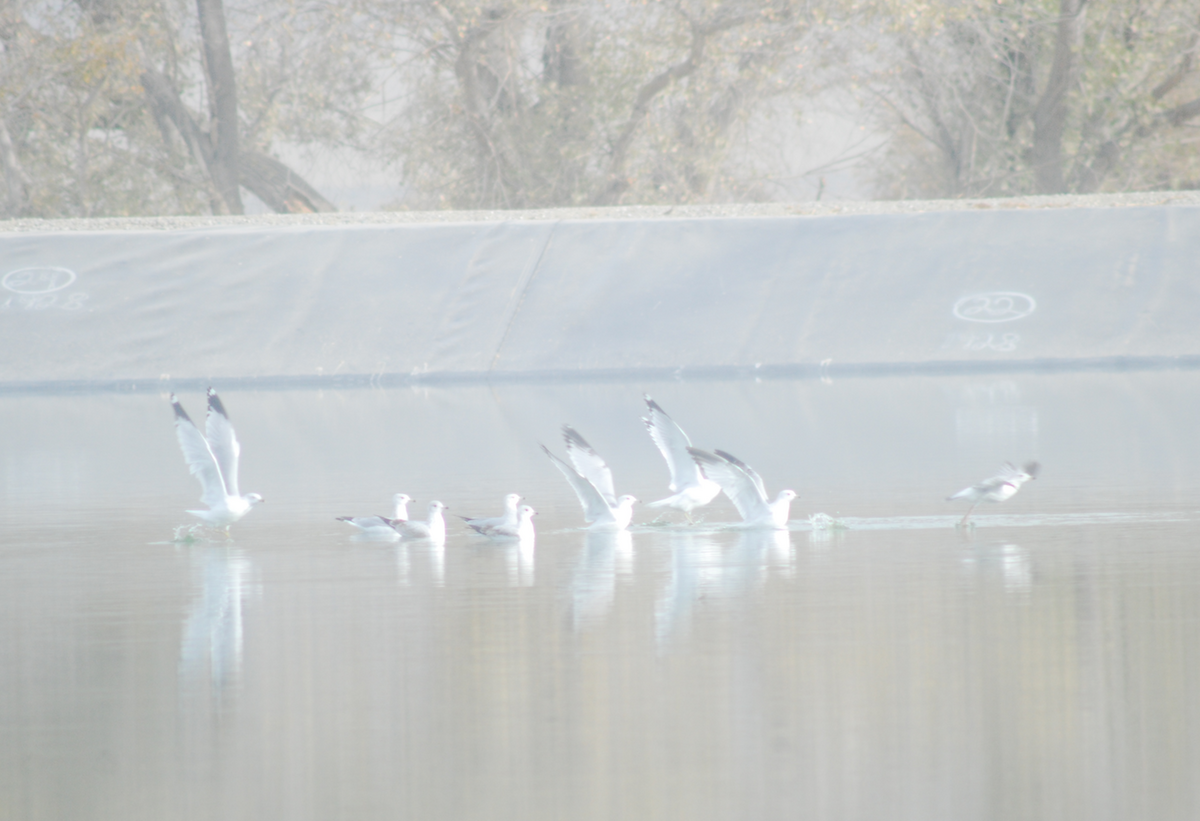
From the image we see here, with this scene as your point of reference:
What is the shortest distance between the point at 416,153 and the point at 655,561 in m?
23.9

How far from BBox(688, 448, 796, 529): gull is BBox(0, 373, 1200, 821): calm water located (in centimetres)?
19

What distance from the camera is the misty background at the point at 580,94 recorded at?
97.5 ft

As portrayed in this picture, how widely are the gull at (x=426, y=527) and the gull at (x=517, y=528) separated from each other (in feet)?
0.96

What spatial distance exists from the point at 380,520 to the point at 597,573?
Answer: 176 centimetres

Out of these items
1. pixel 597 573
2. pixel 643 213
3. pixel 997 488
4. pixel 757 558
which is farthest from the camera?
pixel 643 213

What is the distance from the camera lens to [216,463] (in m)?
9.40

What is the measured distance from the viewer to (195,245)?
22391 millimetres

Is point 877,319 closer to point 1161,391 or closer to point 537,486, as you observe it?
point 1161,391

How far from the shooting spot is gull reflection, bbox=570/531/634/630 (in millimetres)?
6828

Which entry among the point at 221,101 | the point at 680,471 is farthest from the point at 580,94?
the point at 680,471

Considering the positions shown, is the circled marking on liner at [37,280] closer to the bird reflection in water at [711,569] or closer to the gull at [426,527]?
the gull at [426,527]

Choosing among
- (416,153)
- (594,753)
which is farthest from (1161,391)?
(416,153)

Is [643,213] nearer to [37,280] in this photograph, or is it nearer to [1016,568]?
[37,280]

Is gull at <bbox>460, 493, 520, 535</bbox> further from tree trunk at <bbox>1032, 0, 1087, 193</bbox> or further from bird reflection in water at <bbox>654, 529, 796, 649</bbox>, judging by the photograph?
tree trunk at <bbox>1032, 0, 1087, 193</bbox>
